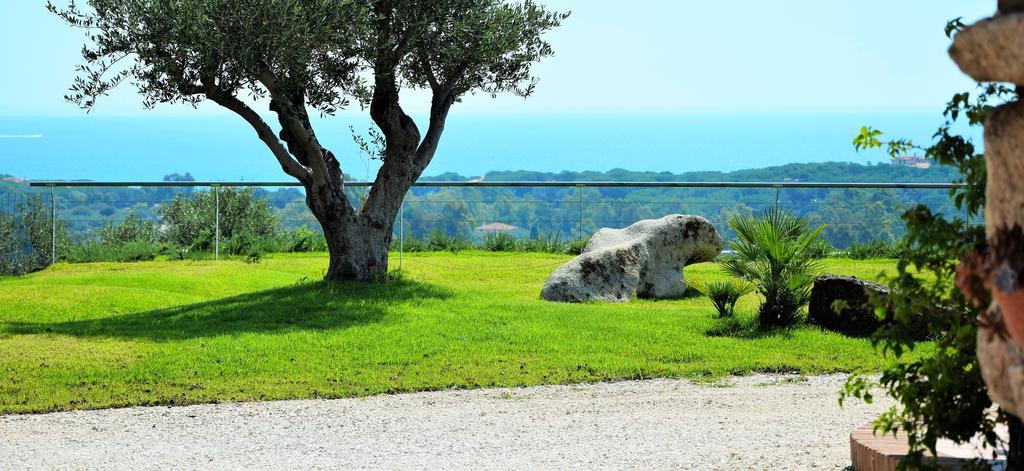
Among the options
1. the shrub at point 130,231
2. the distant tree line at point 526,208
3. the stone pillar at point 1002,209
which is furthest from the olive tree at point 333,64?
the stone pillar at point 1002,209

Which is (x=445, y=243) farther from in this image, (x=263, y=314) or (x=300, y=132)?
(x=263, y=314)

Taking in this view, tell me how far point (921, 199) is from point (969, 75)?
54.6 feet

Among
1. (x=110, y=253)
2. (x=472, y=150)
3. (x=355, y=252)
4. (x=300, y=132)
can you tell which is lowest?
A: (x=110, y=253)

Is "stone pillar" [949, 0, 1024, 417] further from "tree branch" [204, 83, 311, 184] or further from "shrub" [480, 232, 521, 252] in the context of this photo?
"shrub" [480, 232, 521, 252]

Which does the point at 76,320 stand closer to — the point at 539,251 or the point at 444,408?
the point at 444,408

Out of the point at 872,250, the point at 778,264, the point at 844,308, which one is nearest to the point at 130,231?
the point at 778,264

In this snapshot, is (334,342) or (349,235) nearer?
(334,342)

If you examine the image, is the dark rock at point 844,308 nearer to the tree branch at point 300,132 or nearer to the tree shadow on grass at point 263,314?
the tree shadow on grass at point 263,314

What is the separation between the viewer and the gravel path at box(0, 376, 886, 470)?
6070 millimetres

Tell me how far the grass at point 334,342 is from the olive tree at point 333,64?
4.07 ft

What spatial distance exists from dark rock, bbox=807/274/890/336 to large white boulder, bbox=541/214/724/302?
3054 mm

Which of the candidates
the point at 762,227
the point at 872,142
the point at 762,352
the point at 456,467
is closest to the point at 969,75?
the point at 872,142

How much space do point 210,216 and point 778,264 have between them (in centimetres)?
1108

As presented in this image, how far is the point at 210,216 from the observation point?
1848cm
